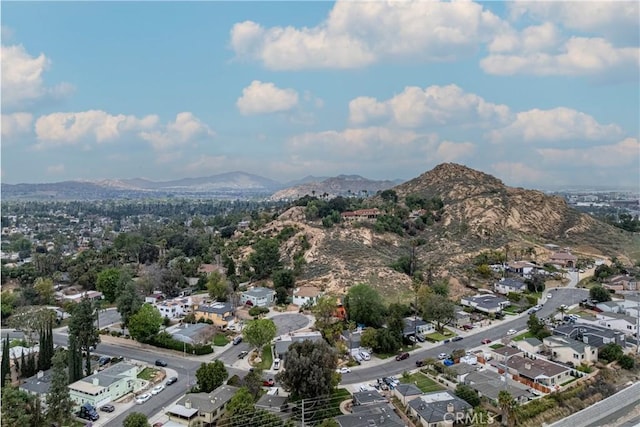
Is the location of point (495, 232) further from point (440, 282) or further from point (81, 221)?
point (81, 221)

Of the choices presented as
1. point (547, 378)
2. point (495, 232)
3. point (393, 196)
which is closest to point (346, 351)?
point (547, 378)

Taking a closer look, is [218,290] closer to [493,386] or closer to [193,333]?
[193,333]

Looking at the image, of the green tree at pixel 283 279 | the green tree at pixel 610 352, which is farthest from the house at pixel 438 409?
the green tree at pixel 283 279

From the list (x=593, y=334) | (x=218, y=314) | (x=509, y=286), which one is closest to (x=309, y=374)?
(x=218, y=314)

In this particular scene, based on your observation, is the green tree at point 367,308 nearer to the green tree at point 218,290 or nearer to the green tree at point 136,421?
the green tree at point 218,290

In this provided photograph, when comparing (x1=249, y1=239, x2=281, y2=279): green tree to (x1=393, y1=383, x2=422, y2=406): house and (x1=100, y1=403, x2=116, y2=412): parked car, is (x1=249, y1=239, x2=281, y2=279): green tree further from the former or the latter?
(x1=393, y1=383, x2=422, y2=406): house

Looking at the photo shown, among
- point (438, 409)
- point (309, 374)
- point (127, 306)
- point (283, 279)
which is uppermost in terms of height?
point (127, 306)
